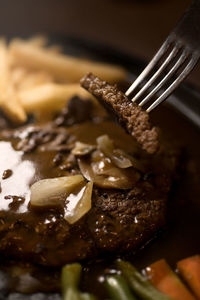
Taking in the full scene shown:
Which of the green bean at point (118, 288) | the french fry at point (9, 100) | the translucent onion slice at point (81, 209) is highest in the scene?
the translucent onion slice at point (81, 209)

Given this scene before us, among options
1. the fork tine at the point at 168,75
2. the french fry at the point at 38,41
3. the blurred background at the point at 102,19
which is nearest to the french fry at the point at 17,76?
the french fry at the point at 38,41

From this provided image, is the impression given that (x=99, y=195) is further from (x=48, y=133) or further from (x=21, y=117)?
(x=21, y=117)

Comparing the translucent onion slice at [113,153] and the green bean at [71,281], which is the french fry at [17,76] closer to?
the translucent onion slice at [113,153]

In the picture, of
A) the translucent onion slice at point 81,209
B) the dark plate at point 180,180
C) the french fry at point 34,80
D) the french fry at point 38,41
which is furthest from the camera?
the french fry at point 38,41

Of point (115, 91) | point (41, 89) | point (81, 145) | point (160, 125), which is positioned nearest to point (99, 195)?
→ point (81, 145)

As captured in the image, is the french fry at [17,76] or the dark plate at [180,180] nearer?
the dark plate at [180,180]

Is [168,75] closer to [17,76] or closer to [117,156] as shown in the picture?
[117,156]

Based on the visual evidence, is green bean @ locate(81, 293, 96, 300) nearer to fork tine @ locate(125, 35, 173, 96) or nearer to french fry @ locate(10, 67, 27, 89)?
fork tine @ locate(125, 35, 173, 96)
